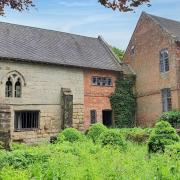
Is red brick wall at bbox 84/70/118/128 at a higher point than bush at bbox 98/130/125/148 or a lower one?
higher

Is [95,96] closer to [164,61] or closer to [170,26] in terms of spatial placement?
[164,61]

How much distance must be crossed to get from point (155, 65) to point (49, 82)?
961cm

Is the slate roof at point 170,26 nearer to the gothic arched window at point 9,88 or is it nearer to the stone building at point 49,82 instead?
the stone building at point 49,82

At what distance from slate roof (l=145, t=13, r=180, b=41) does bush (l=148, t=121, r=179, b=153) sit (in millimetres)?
14596

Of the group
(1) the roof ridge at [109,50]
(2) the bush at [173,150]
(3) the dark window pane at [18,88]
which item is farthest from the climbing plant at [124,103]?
(2) the bush at [173,150]

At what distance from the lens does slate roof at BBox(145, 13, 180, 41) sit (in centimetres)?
2781

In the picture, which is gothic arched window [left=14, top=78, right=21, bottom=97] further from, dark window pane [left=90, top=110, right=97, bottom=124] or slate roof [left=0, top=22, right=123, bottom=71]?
dark window pane [left=90, top=110, right=97, bottom=124]

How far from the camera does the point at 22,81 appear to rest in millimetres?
24828

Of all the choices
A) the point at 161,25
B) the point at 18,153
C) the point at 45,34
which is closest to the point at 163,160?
Result: the point at 18,153

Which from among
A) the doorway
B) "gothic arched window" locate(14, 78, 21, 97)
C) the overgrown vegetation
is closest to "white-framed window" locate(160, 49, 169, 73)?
the doorway

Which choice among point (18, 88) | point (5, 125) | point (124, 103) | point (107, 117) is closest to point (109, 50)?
point (124, 103)

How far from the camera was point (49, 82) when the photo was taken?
2611 cm

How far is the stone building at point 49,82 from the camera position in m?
24.4

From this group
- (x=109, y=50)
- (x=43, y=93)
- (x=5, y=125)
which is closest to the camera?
(x=5, y=125)
